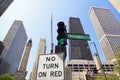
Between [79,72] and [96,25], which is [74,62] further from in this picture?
[96,25]

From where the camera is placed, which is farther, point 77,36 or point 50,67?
point 77,36

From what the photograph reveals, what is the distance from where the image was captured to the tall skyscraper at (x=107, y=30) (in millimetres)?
148738

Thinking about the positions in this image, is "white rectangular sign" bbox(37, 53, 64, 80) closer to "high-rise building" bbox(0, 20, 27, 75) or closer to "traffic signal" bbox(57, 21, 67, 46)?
"traffic signal" bbox(57, 21, 67, 46)

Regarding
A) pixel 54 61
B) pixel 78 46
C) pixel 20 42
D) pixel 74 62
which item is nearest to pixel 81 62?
pixel 74 62

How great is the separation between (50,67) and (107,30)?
172 metres

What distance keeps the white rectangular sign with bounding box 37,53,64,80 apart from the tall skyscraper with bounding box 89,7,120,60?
144165mm

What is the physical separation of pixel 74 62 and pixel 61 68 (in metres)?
105

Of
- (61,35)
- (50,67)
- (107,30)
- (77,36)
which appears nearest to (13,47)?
(107,30)

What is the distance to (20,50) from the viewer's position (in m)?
165

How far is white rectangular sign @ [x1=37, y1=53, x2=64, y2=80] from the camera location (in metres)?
4.37

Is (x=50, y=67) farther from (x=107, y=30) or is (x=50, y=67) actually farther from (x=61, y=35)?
(x=107, y=30)

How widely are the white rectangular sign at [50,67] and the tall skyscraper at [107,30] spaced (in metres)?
144

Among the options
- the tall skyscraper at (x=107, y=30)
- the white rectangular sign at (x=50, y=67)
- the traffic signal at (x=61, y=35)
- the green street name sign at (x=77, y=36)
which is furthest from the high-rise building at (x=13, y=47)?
the white rectangular sign at (x=50, y=67)

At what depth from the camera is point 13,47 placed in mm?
148500
